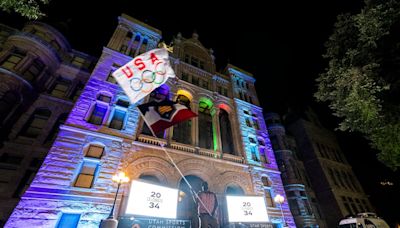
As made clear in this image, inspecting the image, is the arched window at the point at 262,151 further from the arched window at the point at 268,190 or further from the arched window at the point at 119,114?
the arched window at the point at 119,114

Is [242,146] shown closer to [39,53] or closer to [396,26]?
[396,26]

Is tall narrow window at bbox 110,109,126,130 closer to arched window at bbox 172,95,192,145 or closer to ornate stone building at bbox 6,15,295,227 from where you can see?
ornate stone building at bbox 6,15,295,227

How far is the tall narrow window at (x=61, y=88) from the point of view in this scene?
17.7 m

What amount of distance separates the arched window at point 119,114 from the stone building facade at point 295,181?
76.4 feet

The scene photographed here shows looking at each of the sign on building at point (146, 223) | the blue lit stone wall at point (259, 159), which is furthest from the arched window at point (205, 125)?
the sign on building at point (146, 223)

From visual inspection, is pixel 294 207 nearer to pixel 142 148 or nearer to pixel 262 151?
pixel 262 151

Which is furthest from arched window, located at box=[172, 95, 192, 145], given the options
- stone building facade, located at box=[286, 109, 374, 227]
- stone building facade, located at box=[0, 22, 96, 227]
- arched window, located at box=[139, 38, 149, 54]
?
stone building facade, located at box=[286, 109, 374, 227]

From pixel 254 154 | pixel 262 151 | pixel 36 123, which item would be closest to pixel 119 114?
pixel 36 123

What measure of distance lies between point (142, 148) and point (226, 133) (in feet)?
35.7

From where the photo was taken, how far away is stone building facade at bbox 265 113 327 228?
2267 centimetres

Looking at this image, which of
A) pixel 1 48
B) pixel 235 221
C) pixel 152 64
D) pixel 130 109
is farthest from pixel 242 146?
pixel 1 48

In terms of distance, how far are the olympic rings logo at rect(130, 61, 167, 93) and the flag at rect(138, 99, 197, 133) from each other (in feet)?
4.21

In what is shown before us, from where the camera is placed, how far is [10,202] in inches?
467

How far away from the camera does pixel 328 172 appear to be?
1111 inches
